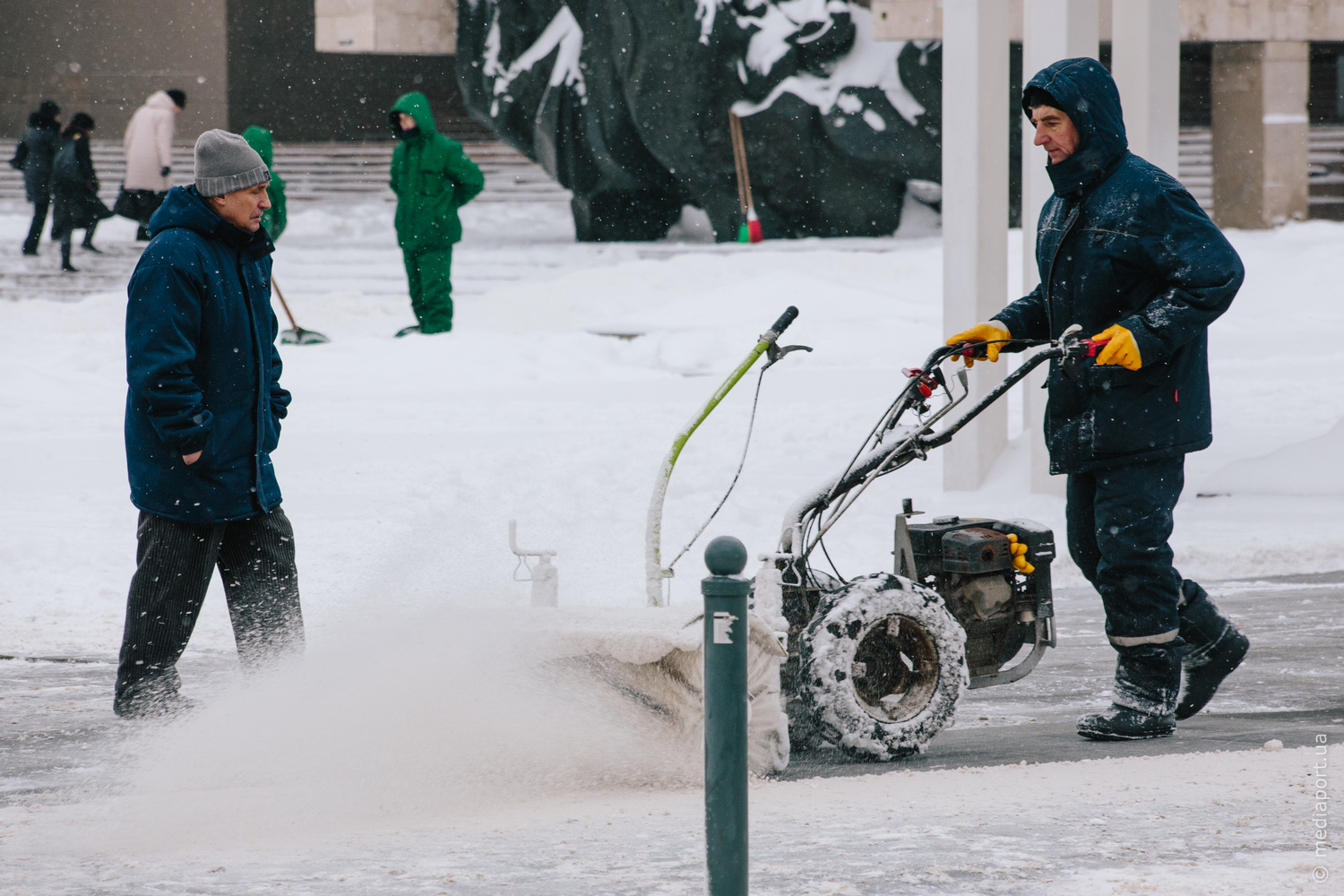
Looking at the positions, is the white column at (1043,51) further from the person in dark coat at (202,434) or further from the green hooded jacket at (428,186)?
the green hooded jacket at (428,186)

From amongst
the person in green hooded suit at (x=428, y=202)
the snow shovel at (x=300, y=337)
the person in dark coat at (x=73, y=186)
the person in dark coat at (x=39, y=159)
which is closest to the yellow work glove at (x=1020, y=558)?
the person in green hooded suit at (x=428, y=202)

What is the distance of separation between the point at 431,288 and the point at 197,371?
30.3 ft

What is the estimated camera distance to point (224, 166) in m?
4.21

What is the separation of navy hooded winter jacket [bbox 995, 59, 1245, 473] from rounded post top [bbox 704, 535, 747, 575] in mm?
1676

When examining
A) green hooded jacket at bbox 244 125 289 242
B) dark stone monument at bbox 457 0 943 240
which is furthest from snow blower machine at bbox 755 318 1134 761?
dark stone monument at bbox 457 0 943 240

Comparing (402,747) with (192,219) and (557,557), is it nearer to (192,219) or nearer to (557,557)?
(192,219)

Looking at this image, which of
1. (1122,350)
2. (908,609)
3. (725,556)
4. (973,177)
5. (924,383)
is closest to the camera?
(725,556)

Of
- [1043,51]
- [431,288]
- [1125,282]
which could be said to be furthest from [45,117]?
[1125,282]

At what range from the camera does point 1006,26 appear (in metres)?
7.94

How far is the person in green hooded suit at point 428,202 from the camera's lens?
43.0ft

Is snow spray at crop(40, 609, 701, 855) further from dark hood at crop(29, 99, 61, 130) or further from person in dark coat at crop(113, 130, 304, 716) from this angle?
dark hood at crop(29, 99, 61, 130)

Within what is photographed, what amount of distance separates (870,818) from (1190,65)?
82.1ft

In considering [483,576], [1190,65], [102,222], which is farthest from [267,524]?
[1190,65]

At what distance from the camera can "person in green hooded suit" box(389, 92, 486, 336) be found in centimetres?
1311
